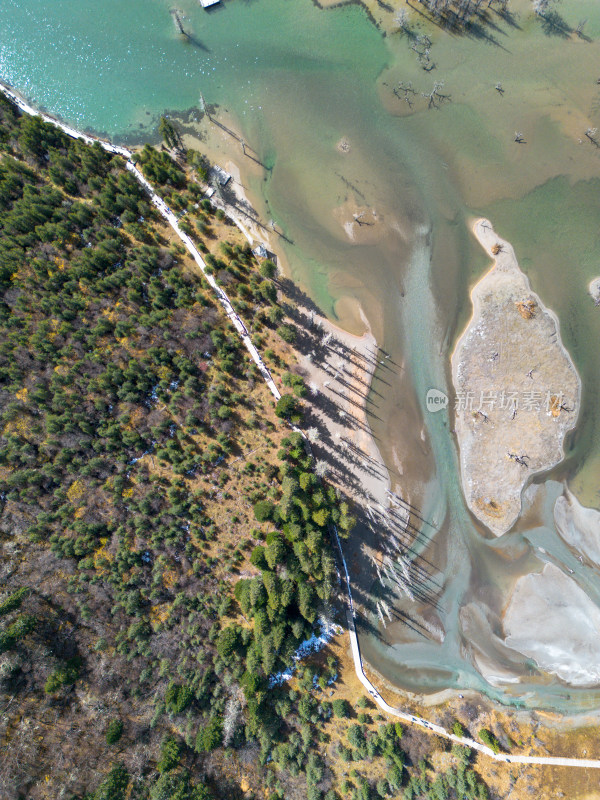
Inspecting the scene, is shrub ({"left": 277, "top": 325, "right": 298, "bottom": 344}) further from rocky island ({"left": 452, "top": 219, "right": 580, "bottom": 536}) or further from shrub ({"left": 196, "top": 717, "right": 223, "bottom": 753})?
shrub ({"left": 196, "top": 717, "right": 223, "bottom": 753})

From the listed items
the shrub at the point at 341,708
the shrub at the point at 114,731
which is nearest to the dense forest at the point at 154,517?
the shrub at the point at 114,731

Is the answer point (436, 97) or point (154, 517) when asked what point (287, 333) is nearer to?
point (154, 517)

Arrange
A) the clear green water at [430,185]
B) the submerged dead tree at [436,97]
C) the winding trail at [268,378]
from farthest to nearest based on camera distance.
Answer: the submerged dead tree at [436,97], the clear green water at [430,185], the winding trail at [268,378]

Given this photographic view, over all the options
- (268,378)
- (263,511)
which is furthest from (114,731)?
(268,378)

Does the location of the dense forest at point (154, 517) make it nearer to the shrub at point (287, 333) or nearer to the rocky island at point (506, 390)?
the shrub at point (287, 333)

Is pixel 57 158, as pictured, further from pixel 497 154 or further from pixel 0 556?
pixel 497 154

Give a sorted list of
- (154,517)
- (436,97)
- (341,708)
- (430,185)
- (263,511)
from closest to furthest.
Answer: (263,511) → (341,708) → (154,517) → (436,97) → (430,185)
